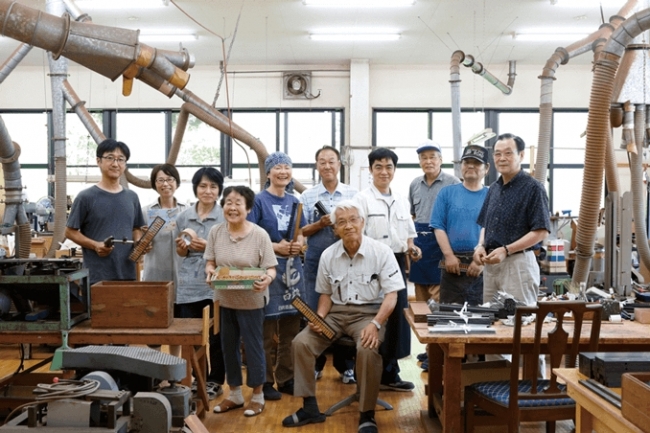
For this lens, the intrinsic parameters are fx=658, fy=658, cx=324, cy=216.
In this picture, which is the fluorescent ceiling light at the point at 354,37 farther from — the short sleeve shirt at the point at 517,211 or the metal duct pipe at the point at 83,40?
the metal duct pipe at the point at 83,40

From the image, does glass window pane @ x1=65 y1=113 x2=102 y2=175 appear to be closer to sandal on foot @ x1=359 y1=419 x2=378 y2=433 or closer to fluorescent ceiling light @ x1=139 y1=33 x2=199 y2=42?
fluorescent ceiling light @ x1=139 y1=33 x2=199 y2=42

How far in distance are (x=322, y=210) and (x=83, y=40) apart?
7.11ft

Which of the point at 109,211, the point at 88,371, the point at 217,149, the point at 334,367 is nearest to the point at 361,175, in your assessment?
the point at 217,149

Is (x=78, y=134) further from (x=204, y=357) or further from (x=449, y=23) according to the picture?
(x=204, y=357)

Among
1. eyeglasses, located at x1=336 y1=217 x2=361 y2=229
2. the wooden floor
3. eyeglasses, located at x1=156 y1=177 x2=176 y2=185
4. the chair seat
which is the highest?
eyeglasses, located at x1=156 y1=177 x2=176 y2=185

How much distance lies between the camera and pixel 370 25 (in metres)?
8.22

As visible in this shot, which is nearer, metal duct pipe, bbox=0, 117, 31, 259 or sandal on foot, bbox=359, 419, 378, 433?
sandal on foot, bbox=359, 419, 378, 433

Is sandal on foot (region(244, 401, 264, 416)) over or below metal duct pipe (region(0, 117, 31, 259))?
below

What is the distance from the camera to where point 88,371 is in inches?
81.1

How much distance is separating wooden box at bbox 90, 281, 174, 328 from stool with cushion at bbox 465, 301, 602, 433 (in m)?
1.54

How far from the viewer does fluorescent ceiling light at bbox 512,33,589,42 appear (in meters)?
8.59

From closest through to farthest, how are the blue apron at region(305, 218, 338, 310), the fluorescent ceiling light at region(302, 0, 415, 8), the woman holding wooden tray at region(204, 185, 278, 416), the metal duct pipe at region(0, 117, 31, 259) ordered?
the woman holding wooden tray at region(204, 185, 278, 416)
the blue apron at region(305, 218, 338, 310)
the metal duct pipe at region(0, 117, 31, 259)
the fluorescent ceiling light at region(302, 0, 415, 8)

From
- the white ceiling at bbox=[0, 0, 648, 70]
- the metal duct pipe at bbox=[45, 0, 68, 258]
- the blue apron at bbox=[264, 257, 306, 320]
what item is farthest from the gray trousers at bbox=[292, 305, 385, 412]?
the white ceiling at bbox=[0, 0, 648, 70]

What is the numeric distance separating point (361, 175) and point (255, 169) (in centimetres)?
174
